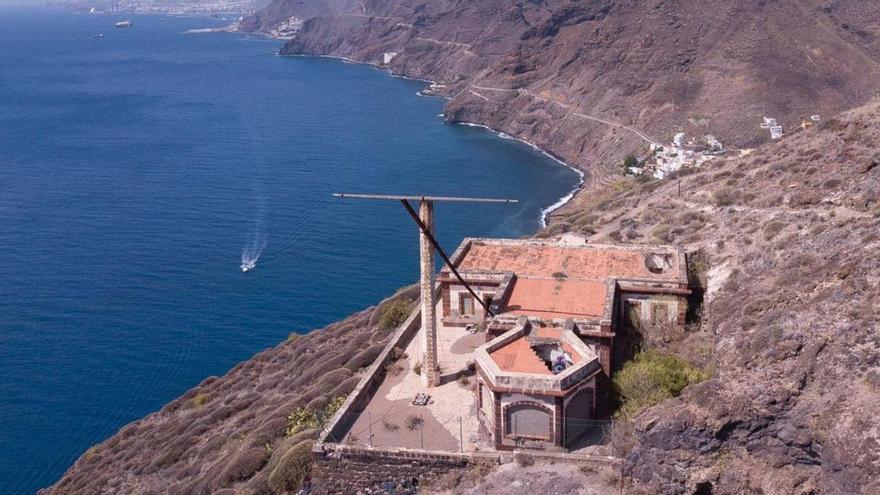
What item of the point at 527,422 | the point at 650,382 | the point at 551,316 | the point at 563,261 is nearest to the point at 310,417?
the point at 551,316

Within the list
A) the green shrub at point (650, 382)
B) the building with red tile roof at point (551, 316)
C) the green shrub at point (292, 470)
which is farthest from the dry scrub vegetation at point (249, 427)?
the green shrub at point (650, 382)

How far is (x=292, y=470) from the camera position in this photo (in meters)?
25.6

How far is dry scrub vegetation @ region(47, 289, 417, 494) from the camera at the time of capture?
28.6 metres

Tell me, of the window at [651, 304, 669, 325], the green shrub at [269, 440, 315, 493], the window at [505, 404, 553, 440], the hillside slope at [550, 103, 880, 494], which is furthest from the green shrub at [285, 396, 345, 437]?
the window at [651, 304, 669, 325]

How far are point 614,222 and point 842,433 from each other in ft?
117

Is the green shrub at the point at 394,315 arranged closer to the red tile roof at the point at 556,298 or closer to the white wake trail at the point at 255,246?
the red tile roof at the point at 556,298

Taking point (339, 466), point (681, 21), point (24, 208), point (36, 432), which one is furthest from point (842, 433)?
point (681, 21)

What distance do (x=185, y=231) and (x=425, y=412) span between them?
61.9m

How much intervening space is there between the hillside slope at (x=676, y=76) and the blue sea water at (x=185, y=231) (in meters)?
9.15

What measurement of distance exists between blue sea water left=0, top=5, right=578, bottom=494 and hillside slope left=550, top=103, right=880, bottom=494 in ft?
125

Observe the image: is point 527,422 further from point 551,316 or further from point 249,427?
point 249,427

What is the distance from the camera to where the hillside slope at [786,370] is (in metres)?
18.9

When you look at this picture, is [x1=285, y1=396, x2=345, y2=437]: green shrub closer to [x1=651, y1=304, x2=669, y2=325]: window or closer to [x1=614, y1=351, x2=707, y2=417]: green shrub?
[x1=614, y1=351, x2=707, y2=417]: green shrub

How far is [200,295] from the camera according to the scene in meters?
67.7
